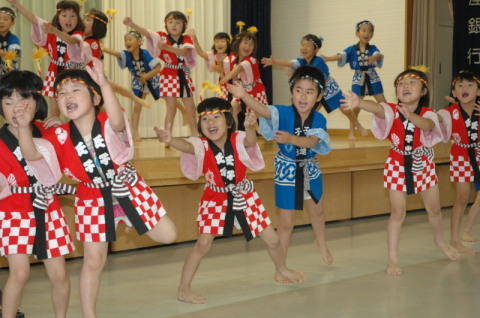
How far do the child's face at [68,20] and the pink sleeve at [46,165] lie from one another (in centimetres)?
242

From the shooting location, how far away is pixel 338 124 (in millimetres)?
8352

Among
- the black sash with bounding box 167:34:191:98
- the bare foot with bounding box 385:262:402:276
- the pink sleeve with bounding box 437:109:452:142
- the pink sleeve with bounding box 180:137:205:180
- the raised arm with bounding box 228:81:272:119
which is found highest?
the black sash with bounding box 167:34:191:98

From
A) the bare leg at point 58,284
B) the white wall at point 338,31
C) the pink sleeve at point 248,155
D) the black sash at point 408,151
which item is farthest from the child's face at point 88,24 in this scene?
the white wall at point 338,31

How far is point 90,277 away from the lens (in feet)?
8.08

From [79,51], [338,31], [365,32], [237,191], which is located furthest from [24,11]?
[338,31]

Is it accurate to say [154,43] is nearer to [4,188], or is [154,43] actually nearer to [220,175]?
[220,175]

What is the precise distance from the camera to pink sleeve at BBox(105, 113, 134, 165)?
247cm

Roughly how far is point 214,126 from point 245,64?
8.61 ft

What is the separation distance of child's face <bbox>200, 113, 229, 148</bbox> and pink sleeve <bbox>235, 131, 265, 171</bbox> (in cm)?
8

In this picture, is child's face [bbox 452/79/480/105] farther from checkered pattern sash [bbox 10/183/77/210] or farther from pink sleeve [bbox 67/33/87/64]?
checkered pattern sash [bbox 10/183/77/210]

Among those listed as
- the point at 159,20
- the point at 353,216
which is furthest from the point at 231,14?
the point at 353,216

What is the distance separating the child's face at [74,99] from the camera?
247cm

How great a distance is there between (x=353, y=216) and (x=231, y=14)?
3.81m

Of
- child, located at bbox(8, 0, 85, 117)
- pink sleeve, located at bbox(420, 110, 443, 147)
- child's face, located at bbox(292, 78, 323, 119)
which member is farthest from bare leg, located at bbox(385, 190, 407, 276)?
child, located at bbox(8, 0, 85, 117)
